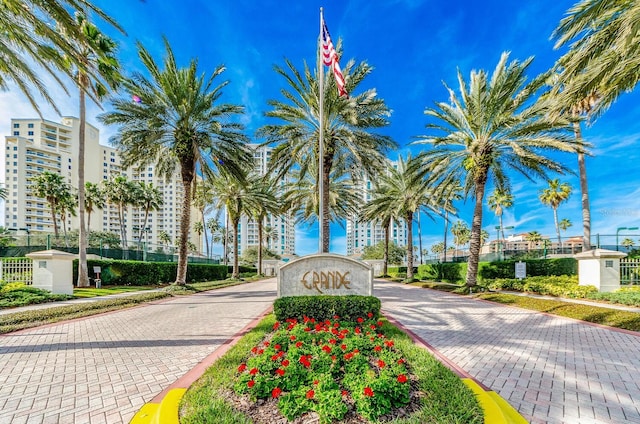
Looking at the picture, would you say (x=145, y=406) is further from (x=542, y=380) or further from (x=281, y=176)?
(x=281, y=176)

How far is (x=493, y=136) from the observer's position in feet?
49.7

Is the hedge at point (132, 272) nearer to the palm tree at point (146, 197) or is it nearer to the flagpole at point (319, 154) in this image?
the flagpole at point (319, 154)

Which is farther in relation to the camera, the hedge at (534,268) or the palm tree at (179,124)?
the hedge at (534,268)

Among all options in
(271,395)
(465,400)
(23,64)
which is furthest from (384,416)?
(23,64)

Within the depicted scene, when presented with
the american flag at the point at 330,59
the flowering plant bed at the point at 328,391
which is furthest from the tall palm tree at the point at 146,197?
the flowering plant bed at the point at 328,391

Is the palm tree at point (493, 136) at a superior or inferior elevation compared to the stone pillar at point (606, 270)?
superior

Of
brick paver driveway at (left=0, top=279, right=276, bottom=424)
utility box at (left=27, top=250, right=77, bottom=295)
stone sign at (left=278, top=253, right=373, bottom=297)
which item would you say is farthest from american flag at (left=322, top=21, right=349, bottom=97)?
utility box at (left=27, top=250, right=77, bottom=295)

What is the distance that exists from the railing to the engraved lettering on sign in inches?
615

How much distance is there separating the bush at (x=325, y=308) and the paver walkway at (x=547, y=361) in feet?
5.01

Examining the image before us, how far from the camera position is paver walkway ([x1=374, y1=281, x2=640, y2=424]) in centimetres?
364

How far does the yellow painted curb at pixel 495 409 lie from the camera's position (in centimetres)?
310

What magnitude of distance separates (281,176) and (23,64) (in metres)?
10.4

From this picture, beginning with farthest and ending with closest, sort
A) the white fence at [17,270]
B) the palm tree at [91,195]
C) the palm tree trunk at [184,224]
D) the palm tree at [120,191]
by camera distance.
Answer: the palm tree at [120,191], the palm tree at [91,195], the palm tree trunk at [184,224], the white fence at [17,270]

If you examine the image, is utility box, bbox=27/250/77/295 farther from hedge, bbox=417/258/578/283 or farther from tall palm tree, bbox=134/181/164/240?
tall palm tree, bbox=134/181/164/240
